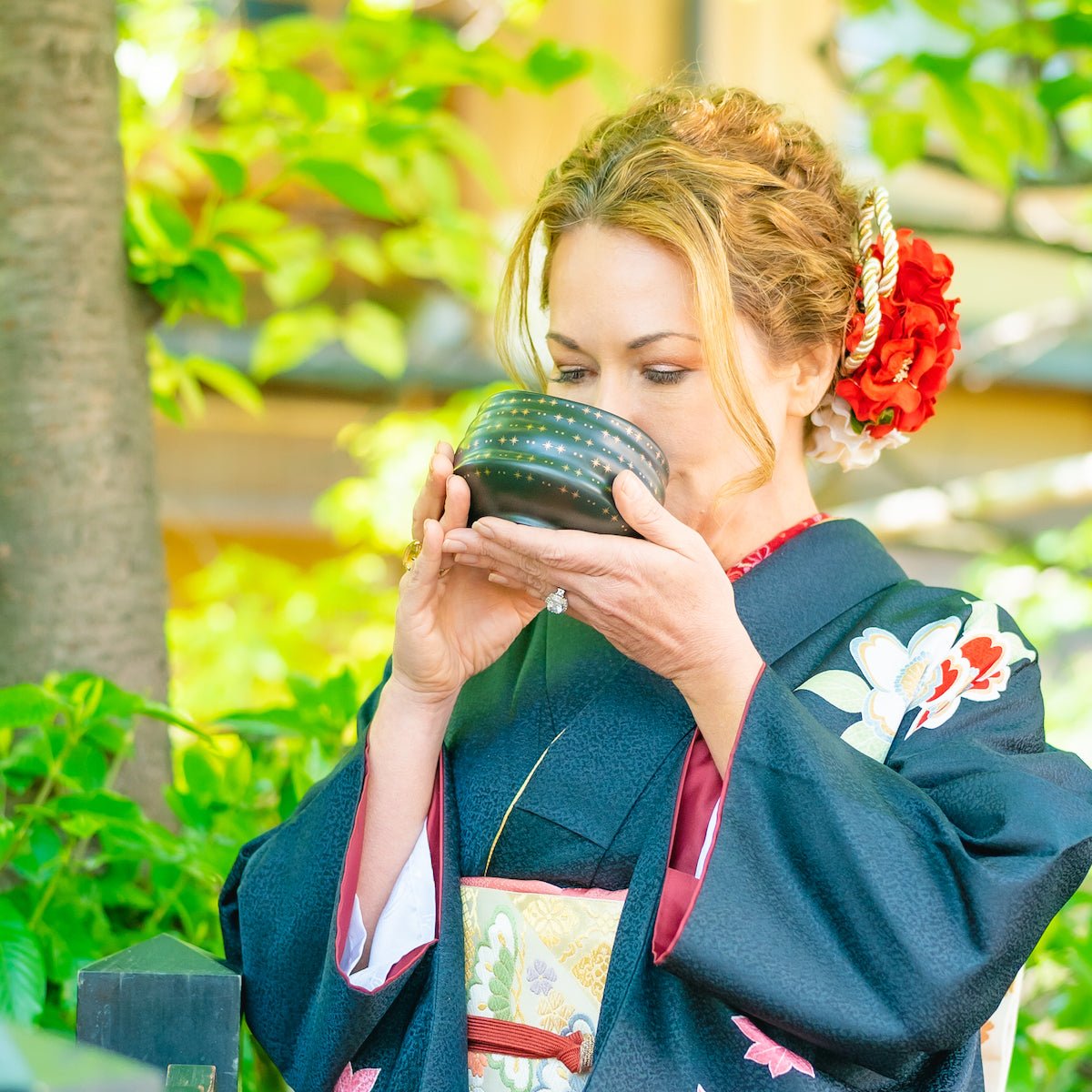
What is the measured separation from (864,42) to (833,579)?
4803 mm

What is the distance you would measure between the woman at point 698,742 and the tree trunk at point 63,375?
529 mm

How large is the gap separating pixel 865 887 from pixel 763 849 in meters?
0.10

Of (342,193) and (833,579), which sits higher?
(342,193)

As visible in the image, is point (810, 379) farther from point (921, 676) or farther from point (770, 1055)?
point (770, 1055)

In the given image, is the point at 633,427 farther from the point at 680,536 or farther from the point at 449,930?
the point at 449,930

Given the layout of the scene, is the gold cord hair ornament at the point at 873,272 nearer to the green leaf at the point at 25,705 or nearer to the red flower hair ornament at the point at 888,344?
the red flower hair ornament at the point at 888,344

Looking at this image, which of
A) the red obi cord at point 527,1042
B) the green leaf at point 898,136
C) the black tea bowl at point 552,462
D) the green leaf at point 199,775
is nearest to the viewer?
the black tea bowl at point 552,462

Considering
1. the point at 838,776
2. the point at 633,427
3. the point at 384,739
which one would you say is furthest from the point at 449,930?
the point at 633,427

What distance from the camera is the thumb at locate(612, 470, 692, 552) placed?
1316 millimetres

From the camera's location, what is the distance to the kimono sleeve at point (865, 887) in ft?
4.00

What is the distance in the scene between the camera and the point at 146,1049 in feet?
4.44

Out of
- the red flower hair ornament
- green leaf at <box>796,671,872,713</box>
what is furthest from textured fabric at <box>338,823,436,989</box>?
the red flower hair ornament

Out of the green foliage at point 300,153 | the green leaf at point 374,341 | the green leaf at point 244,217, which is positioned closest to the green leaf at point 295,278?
the green foliage at point 300,153

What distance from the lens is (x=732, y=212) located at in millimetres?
1596
